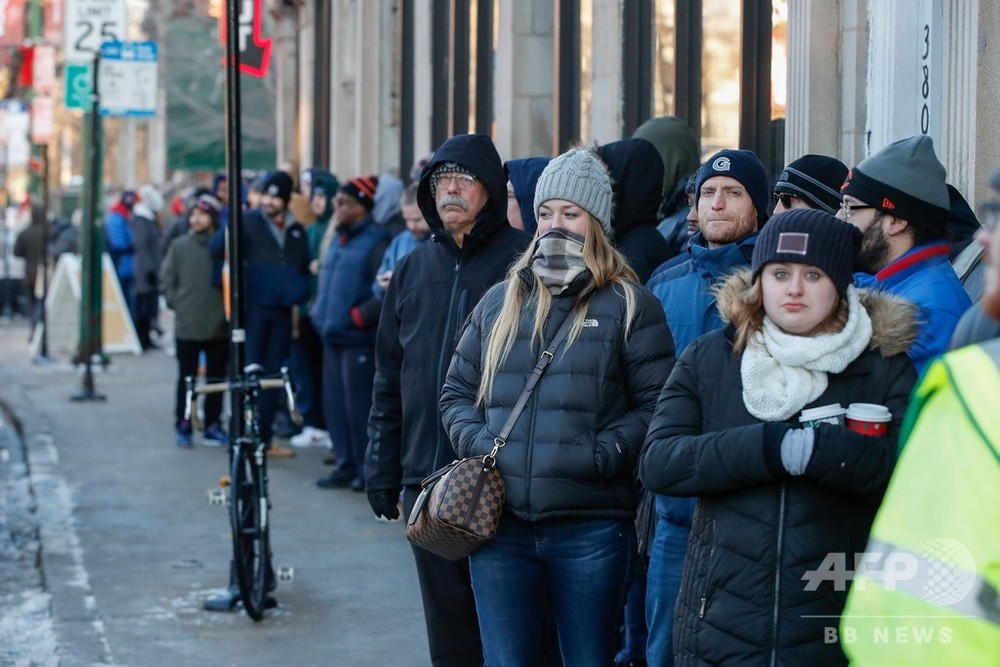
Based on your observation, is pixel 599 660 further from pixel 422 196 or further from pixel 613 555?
pixel 422 196

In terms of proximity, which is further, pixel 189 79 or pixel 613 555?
pixel 189 79

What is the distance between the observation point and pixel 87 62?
60.0 feet

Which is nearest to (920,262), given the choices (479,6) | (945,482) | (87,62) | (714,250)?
(714,250)

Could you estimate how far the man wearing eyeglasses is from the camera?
5711mm

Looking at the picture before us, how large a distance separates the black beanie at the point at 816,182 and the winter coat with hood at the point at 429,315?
36.1 inches

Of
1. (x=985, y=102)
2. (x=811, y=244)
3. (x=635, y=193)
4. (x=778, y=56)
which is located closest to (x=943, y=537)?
(x=811, y=244)

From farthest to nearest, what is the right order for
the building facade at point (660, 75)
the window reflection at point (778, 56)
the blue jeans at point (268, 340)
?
1. the blue jeans at point (268, 340)
2. the window reflection at point (778, 56)
3. the building facade at point (660, 75)

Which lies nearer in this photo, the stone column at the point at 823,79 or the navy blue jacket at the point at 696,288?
the navy blue jacket at the point at 696,288

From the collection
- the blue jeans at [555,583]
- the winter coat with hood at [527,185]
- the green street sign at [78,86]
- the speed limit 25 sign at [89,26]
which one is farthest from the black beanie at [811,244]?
the green street sign at [78,86]

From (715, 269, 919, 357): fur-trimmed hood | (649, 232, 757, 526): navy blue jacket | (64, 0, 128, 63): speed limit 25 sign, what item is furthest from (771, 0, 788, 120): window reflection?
(64, 0, 128, 63): speed limit 25 sign

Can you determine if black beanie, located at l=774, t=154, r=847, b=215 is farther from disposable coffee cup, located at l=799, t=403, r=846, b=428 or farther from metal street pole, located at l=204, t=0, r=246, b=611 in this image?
metal street pole, located at l=204, t=0, r=246, b=611

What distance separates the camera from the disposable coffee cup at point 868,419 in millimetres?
3959

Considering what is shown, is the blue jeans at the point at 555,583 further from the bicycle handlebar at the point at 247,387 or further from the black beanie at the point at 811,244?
the bicycle handlebar at the point at 247,387

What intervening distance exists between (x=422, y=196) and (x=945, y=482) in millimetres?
3785
